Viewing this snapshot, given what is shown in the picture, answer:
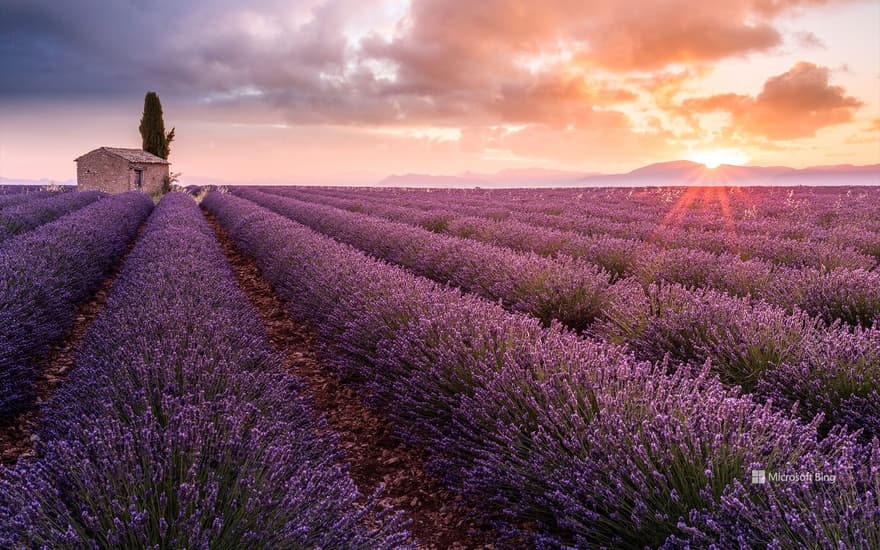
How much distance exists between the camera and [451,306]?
3240 mm

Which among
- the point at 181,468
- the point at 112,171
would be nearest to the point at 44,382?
the point at 181,468

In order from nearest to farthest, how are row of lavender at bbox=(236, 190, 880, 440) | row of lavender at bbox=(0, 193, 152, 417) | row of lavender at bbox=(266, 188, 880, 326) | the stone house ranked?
row of lavender at bbox=(236, 190, 880, 440), row of lavender at bbox=(0, 193, 152, 417), row of lavender at bbox=(266, 188, 880, 326), the stone house

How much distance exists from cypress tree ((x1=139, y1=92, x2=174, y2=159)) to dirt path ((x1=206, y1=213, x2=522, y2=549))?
35692 millimetres

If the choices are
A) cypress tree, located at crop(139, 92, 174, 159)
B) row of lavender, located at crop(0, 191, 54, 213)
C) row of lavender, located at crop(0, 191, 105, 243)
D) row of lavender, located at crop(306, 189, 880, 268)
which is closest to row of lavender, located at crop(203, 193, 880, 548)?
row of lavender, located at crop(306, 189, 880, 268)

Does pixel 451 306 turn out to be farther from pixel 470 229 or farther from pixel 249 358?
pixel 470 229

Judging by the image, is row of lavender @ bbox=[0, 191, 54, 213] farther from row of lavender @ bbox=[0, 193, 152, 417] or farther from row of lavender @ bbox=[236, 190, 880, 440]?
row of lavender @ bbox=[236, 190, 880, 440]

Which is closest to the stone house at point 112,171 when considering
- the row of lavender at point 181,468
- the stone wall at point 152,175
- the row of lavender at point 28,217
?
the stone wall at point 152,175

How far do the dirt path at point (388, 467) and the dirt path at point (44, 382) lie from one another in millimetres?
1659

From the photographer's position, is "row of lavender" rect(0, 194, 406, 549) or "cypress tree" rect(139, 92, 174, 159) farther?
"cypress tree" rect(139, 92, 174, 159)

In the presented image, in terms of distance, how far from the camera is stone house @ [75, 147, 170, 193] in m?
26.9

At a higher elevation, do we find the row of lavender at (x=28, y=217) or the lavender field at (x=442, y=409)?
the row of lavender at (x=28, y=217)

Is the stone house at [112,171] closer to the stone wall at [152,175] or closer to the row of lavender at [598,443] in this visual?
the stone wall at [152,175]

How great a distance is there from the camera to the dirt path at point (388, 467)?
2301 mm

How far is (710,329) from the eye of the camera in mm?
3234
